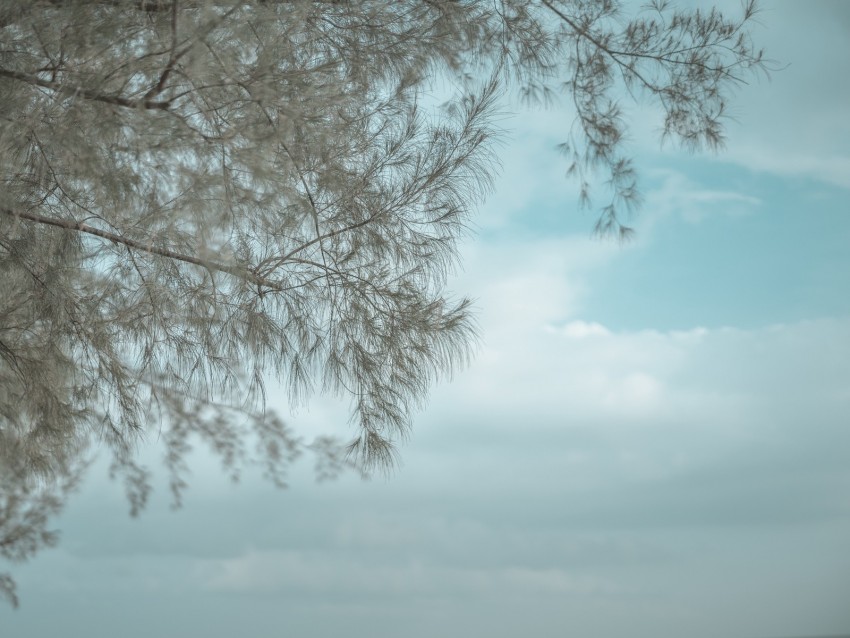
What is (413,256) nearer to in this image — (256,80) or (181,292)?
(181,292)

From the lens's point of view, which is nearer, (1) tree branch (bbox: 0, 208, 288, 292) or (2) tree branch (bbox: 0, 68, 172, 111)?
(2) tree branch (bbox: 0, 68, 172, 111)

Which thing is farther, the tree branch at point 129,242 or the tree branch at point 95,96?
the tree branch at point 129,242

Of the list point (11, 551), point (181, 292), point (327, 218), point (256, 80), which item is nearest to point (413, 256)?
point (327, 218)

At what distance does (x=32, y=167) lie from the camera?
2756 mm

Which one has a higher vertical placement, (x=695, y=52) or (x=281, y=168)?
(x=695, y=52)

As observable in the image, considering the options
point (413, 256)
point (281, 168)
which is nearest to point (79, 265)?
point (281, 168)

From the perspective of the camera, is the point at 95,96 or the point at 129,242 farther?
the point at 129,242

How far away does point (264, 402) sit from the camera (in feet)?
9.21

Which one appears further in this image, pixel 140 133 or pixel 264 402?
pixel 264 402

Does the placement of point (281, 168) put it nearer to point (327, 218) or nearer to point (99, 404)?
point (327, 218)

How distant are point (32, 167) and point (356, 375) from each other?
1.17 meters

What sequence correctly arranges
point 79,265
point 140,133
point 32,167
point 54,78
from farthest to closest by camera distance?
1. point 79,265
2. point 32,167
3. point 54,78
4. point 140,133

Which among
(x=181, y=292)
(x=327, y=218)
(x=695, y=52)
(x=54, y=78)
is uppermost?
(x=695, y=52)

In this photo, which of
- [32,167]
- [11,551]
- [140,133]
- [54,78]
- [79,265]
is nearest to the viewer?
[140,133]
